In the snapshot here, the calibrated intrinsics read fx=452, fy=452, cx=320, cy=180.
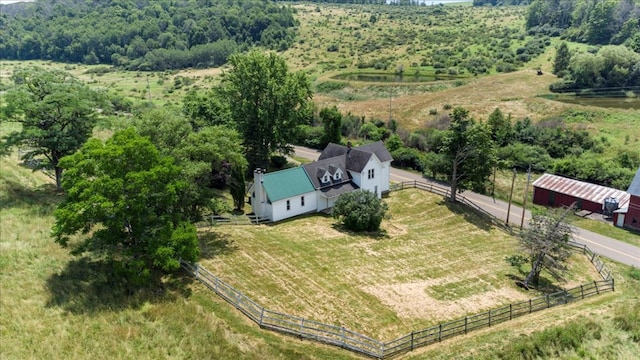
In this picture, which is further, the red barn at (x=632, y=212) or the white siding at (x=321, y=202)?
the white siding at (x=321, y=202)

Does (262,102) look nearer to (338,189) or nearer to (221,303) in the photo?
(338,189)

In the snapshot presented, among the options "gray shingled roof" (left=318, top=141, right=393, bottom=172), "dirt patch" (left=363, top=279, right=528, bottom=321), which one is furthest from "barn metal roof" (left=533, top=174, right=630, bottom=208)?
"dirt patch" (left=363, top=279, right=528, bottom=321)

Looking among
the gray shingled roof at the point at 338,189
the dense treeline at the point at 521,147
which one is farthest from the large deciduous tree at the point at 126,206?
the dense treeline at the point at 521,147

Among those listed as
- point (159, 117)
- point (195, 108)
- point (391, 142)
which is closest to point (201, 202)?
point (159, 117)

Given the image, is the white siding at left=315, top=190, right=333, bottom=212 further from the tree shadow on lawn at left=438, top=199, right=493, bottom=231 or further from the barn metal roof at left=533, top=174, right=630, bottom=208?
the barn metal roof at left=533, top=174, right=630, bottom=208

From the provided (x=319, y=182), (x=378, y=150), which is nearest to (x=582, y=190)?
(x=378, y=150)

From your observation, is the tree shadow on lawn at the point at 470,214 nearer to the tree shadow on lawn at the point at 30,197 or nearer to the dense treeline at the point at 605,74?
the tree shadow on lawn at the point at 30,197
